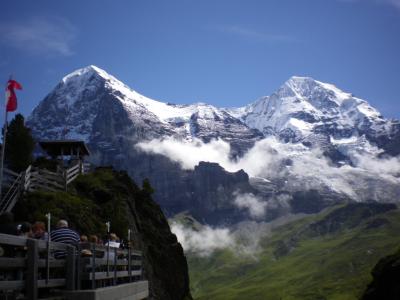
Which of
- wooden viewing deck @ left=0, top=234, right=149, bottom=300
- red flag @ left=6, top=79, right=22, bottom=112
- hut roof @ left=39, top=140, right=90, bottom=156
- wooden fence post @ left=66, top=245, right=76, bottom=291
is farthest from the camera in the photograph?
hut roof @ left=39, top=140, right=90, bottom=156

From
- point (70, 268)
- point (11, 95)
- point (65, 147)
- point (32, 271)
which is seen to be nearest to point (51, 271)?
point (70, 268)

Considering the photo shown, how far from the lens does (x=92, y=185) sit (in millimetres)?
45531

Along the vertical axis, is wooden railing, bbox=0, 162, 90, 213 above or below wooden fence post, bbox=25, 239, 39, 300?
above

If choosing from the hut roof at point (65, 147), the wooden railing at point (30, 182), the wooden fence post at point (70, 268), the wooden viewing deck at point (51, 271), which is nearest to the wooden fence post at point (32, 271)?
the wooden viewing deck at point (51, 271)

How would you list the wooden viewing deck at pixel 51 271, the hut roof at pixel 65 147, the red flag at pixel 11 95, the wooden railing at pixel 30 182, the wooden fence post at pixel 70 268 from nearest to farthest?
the wooden viewing deck at pixel 51 271
the wooden fence post at pixel 70 268
the red flag at pixel 11 95
the wooden railing at pixel 30 182
the hut roof at pixel 65 147

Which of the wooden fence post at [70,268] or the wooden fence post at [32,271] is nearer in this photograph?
the wooden fence post at [32,271]

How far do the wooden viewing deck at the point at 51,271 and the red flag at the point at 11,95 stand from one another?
8265mm

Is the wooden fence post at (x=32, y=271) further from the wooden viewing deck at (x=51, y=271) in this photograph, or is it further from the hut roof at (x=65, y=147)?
the hut roof at (x=65, y=147)

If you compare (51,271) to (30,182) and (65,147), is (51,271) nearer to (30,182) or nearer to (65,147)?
(30,182)

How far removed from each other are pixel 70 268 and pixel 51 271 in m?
0.47

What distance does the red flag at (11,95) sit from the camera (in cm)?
2355

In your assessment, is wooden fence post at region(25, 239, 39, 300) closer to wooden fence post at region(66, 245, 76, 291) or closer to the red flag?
wooden fence post at region(66, 245, 76, 291)

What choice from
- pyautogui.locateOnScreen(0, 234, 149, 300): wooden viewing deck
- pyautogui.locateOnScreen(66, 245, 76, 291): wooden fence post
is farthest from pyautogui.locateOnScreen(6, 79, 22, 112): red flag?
pyautogui.locateOnScreen(66, 245, 76, 291): wooden fence post

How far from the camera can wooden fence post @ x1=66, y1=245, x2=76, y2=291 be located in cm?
1373
